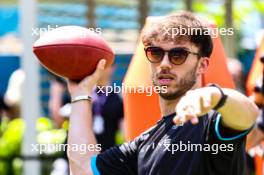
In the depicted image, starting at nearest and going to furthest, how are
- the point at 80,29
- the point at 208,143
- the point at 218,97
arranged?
the point at 218,97
the point at 208,143
the point at 80,29

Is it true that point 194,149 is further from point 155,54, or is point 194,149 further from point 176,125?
point 155,54

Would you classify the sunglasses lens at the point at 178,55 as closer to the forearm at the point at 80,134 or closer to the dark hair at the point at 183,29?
the dark hair at the point at 183,29

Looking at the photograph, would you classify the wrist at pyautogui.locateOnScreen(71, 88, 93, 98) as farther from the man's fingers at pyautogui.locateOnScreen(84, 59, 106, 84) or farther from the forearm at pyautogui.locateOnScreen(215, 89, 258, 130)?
the forearm at pyautogui.locateOnScreen(215, 89, 258, 130)

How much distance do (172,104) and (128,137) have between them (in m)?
1.46

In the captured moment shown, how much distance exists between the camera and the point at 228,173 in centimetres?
372

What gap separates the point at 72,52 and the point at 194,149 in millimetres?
769

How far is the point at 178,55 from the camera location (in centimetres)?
392

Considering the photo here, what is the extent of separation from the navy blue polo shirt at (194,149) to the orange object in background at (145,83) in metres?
1.15

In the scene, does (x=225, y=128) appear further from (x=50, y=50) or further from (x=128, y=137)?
(x=128, y=137)

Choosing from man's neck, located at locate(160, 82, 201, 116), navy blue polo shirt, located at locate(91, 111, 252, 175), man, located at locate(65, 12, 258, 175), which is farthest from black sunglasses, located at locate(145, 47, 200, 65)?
navy blue polo shirt, located at locate(91, 111, 252, 175)

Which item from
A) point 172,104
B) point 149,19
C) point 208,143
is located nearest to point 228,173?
point 208,143

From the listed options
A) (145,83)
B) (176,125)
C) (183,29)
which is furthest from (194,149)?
(145,83)

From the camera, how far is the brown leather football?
4.12m

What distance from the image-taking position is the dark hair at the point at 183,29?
3.94 meters
